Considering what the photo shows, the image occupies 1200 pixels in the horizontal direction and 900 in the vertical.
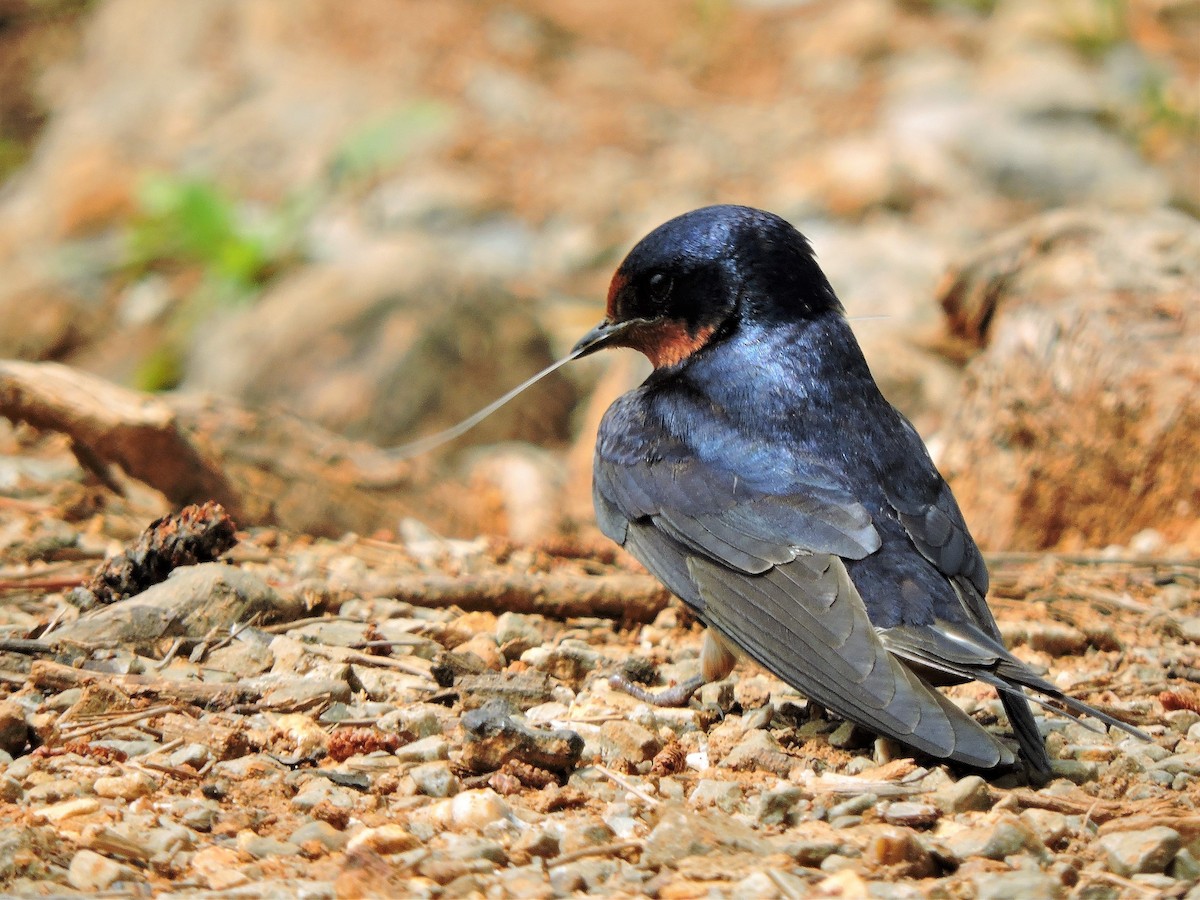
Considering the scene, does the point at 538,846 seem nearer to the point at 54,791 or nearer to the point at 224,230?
the point at 54,791

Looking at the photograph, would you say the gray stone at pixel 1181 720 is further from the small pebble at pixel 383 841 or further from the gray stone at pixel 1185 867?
the small pebble at pixel 383 841

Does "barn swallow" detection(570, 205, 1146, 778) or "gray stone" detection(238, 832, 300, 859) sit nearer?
"gray stone" detection(238, 832, 300, 859)

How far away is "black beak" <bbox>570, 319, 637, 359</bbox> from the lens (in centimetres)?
421

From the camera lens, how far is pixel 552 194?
424 inches

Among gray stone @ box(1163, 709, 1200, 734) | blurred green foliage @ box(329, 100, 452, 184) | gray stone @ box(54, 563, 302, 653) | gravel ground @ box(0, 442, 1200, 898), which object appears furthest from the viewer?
Result: blurred green foliage @ box(329, 100, 452, 184)

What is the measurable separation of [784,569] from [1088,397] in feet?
8.55

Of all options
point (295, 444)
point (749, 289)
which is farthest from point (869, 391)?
point (295, 444)

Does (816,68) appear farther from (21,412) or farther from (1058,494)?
(21,412)

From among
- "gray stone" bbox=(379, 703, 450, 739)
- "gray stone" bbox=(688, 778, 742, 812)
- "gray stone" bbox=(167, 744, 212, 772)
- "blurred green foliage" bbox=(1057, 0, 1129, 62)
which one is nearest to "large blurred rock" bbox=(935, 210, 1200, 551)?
"gray stone" bbox=(688, 778, 742, 812)

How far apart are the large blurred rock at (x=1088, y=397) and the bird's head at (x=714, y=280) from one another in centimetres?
183

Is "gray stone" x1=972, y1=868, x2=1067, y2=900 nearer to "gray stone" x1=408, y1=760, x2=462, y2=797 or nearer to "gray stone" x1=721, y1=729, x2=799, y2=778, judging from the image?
"gray stone" x1=721, y1=729, x2=799, y2=778

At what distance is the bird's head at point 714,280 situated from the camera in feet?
13.3

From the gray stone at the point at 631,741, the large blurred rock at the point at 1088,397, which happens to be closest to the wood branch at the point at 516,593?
the gray stone at the point at 631,741

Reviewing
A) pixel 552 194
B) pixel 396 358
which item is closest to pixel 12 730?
pixel 396 358
